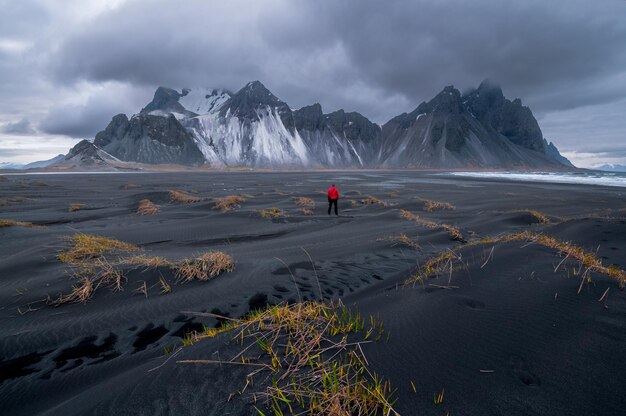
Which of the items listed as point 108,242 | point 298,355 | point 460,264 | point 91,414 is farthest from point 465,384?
point 108,242

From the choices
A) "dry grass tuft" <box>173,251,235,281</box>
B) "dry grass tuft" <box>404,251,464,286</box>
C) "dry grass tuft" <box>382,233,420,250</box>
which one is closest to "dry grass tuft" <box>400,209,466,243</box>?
"dry grass tuft" <box>382,233,420,250</box>

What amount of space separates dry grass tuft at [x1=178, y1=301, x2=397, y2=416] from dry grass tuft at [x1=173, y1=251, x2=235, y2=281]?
9.92 feet

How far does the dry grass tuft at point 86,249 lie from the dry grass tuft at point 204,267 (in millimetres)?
2483

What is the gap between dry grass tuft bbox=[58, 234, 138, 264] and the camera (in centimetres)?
720

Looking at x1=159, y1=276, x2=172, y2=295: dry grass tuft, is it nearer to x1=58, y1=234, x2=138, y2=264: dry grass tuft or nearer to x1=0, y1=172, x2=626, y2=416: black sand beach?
x1=0, y1=172, x2=626, y2=416: black sand beach

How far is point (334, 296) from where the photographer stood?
630 cm

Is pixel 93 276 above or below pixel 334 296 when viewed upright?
above

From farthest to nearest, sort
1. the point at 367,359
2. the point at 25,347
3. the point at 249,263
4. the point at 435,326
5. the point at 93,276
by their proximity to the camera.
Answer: the point at 249,263
the point at 93,276
the point at 25,347
the point at 435,326
the point at 367,359

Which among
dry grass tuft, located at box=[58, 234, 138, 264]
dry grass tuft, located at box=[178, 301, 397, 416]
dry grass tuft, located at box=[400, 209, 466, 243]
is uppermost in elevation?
dry grass tuft, located at box=[178, 301, 397, 416]

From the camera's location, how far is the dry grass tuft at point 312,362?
7.09 ft

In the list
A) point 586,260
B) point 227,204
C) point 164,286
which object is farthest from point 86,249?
point 227,204

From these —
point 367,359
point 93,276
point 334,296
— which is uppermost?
point 367,359

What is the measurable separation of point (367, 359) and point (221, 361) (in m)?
1.38

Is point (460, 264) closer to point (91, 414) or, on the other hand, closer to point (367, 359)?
point (367, 359)
